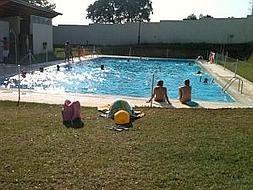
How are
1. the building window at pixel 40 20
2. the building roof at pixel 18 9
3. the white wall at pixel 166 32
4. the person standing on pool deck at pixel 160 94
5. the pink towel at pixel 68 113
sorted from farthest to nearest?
the white wall at pixel 166 32, the building window at pixel 40 20, the building roof at pixel 18 9, the person standing on pool deck at pixel 160 94, the pink towel at pixel 68 113

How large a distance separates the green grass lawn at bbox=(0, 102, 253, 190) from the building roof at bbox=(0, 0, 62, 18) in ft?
51.3

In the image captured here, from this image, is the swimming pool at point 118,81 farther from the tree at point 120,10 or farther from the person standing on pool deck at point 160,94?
the tree at point 120,10

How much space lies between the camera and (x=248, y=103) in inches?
453

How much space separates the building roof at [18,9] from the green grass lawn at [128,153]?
1564cm

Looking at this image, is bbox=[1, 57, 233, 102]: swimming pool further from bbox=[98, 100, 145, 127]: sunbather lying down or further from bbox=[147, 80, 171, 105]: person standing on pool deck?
bbox=[98, 100, 145, 127]: sunbather lying down

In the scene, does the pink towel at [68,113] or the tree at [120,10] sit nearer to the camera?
the pink towel at [68,113]

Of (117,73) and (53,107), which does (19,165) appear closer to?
(53,107)

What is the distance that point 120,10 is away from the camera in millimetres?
67062

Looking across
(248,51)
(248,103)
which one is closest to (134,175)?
(248,103)

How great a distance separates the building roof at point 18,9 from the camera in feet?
74.6

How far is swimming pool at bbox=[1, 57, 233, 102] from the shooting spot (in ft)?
50.8

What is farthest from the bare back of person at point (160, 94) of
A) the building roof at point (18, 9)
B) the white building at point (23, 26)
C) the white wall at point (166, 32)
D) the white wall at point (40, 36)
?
the white wall at point (166, 32)

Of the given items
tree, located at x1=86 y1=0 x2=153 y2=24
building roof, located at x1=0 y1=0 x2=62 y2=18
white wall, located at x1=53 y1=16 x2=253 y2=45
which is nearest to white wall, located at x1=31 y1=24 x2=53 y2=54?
building roof, located at x1=0 y1=0 x2=62 y2=18

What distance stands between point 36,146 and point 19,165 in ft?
2.88
